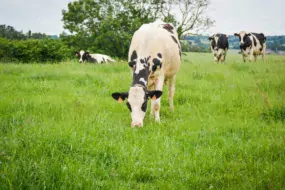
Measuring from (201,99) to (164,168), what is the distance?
4.90 metres

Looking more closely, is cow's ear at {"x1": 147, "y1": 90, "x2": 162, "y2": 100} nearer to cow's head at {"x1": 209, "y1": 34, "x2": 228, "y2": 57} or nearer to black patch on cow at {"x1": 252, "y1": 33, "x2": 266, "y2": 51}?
cow's head at {"x1": 209, "y1": 34, "x2": 228, "y2": 57}

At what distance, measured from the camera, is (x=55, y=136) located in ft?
14.5

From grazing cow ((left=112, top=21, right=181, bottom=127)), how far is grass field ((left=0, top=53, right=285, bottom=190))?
1.44 feet

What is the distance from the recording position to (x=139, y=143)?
16.6ft

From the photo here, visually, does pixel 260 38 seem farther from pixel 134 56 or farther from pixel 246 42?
pixel 134 56

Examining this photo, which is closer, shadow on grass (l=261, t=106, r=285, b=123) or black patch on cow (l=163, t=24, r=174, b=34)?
shadow on grass (l=261, t=106, r=285, b=123)

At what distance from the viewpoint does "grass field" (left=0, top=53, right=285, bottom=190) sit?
11.4 feet

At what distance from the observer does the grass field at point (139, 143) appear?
347cm

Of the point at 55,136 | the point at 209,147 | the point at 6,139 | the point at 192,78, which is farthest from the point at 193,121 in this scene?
the point at 192,78

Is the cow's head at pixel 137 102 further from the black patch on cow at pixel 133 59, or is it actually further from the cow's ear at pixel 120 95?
the black patch on cow at pixel 133 59

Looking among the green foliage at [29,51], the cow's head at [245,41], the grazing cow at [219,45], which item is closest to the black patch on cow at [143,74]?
the grazing cow at [219,45]

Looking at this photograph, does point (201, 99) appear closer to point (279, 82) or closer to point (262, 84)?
point (262, 84)

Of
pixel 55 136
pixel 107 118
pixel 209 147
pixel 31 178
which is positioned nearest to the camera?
pixel 31 178

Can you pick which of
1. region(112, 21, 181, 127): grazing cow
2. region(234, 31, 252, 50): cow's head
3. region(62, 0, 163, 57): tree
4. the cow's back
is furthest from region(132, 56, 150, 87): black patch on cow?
region(62, 0, 163, 57): tree
